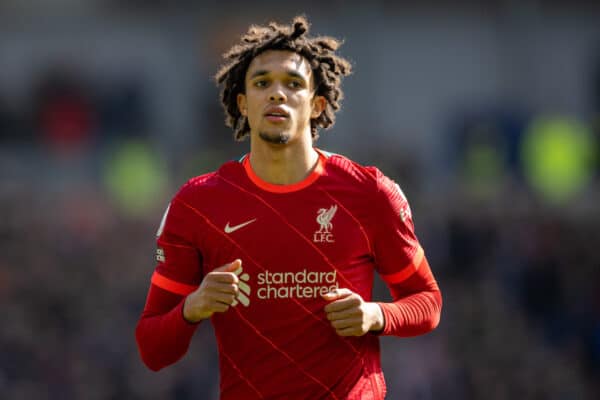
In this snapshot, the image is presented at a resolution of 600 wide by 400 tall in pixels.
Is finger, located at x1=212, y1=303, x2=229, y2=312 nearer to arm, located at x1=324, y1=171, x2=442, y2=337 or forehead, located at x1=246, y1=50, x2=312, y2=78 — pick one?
arm, located at x1=324, y1=171, x2=442, y2=337

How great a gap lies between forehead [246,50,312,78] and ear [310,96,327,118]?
0.16 metres

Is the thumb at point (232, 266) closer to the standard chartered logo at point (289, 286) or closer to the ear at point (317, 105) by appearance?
the standard chartered logo at point (289, 286)

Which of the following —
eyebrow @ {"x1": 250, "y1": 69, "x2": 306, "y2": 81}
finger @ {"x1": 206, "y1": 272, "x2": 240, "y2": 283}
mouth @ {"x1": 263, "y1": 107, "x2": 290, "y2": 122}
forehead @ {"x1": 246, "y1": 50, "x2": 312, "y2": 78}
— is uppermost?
forehead @ {"x1": 246, "y1": 50, "x2": 312, "y2": 78}

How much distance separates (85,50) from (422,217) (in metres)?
9.24

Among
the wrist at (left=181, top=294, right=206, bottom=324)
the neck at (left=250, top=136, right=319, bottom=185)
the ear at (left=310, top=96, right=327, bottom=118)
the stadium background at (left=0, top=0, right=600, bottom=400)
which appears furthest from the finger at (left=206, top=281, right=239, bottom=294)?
the stadium background at (left=0, top=0, right=600, bottom=400)

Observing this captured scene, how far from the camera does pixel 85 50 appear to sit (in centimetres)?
2198

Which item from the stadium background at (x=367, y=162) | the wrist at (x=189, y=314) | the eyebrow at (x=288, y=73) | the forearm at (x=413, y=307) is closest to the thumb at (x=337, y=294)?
the forearm at (x=413, y=307)

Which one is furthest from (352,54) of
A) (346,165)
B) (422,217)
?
(346,165)

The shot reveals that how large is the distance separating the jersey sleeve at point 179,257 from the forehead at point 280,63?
0.72 m

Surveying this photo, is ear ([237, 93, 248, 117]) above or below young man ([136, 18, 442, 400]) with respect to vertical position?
above

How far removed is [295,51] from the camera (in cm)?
506

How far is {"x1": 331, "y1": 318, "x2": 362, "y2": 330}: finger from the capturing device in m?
4.49

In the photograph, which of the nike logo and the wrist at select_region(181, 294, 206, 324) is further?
the nike logo

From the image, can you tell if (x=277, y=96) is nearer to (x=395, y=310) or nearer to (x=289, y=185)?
(x=289, y=185)
